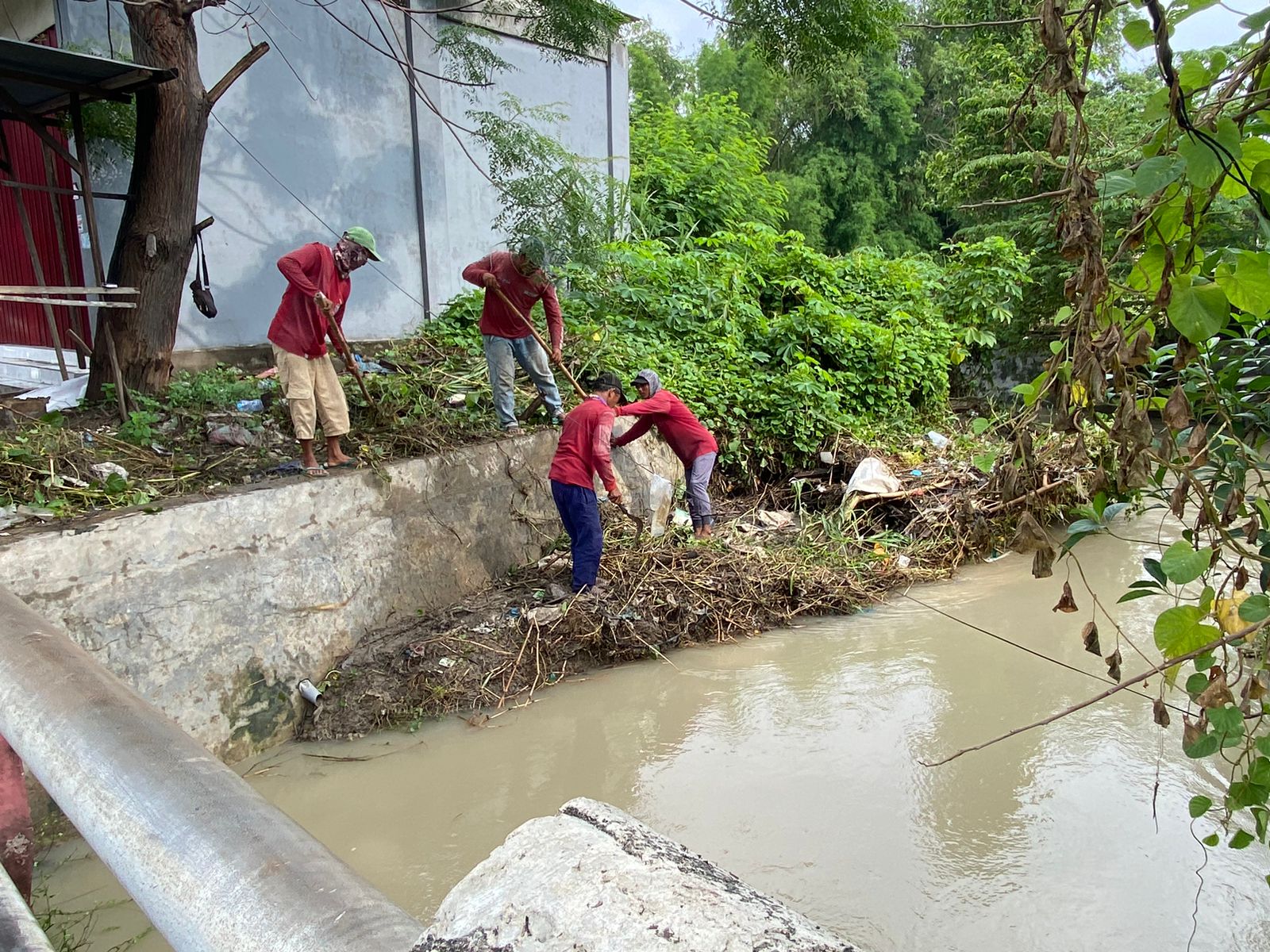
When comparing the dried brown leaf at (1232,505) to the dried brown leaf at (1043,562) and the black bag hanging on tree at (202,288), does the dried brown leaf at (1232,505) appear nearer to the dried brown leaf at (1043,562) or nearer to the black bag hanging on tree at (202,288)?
the dried brown leaf at (1043,562)

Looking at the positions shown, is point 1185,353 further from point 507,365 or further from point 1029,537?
point 507,365

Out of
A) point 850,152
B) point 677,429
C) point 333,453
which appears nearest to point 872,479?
point 677,429

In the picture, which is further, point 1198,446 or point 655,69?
point 655,69

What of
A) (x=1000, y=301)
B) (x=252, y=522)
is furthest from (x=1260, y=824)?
(x=1000, y=301)

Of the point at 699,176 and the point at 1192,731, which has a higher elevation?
the point at 699,176

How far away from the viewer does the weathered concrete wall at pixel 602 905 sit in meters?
0.69

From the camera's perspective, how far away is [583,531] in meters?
5.01

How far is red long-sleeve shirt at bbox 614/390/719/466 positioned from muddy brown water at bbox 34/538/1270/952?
5.58ft

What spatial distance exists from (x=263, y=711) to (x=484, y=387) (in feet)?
9.95

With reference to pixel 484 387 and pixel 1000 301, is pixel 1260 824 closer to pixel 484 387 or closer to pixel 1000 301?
pixel 484 387

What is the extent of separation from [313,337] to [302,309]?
16 cm

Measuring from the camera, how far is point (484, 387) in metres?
6.38

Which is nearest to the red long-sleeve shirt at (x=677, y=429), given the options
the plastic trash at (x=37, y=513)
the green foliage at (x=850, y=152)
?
the plastic trash at (x=37, y=513)

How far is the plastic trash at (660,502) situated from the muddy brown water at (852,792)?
4.13ft
